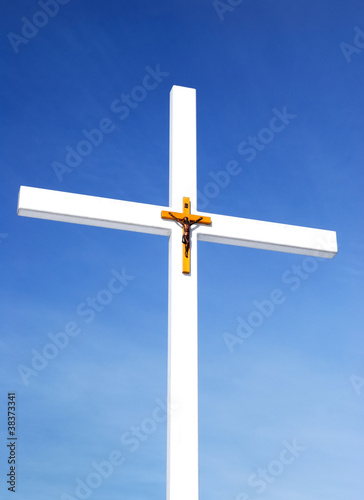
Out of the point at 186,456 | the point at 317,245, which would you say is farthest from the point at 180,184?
the point at 186,456

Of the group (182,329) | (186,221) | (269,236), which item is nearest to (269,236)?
(269,236)

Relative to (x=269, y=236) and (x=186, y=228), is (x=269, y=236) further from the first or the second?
(x=186, y=228)

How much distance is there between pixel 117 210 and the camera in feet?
22.6

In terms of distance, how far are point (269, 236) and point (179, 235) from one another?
3.26 feet

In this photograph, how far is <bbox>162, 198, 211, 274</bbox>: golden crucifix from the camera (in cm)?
680

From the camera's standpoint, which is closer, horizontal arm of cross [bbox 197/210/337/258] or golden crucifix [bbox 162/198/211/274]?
golden crucifix [bbox 162/198/211/274]

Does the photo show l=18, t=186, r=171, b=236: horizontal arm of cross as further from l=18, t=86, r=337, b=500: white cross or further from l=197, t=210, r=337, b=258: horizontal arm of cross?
l=197, t=210, r=337, b=258: horizontal arm of cross

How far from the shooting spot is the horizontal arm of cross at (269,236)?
7.20 meters

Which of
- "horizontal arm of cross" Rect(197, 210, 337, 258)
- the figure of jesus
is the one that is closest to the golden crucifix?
the figure of jesus

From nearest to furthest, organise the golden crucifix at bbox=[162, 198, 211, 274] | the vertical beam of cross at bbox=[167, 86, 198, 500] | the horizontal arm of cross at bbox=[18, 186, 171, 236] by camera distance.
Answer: the vertical beam of cross at bbox=[167, 86, 198, 500], the horizontal arm of cross at bbox=[18, 186, 171, 236], the golden crucifix at bbox=[162, 198, 211, 274]

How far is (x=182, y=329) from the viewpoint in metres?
6.55

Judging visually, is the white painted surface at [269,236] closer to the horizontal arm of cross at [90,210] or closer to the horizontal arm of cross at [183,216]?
the horizontal arm of cross at [183,216]

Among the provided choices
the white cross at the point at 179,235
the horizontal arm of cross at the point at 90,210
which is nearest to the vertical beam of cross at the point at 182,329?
the white cross at the point at 179,235

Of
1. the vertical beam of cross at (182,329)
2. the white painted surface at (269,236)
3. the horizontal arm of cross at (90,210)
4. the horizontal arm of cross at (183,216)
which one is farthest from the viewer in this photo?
the white painted surface at (269,236)
